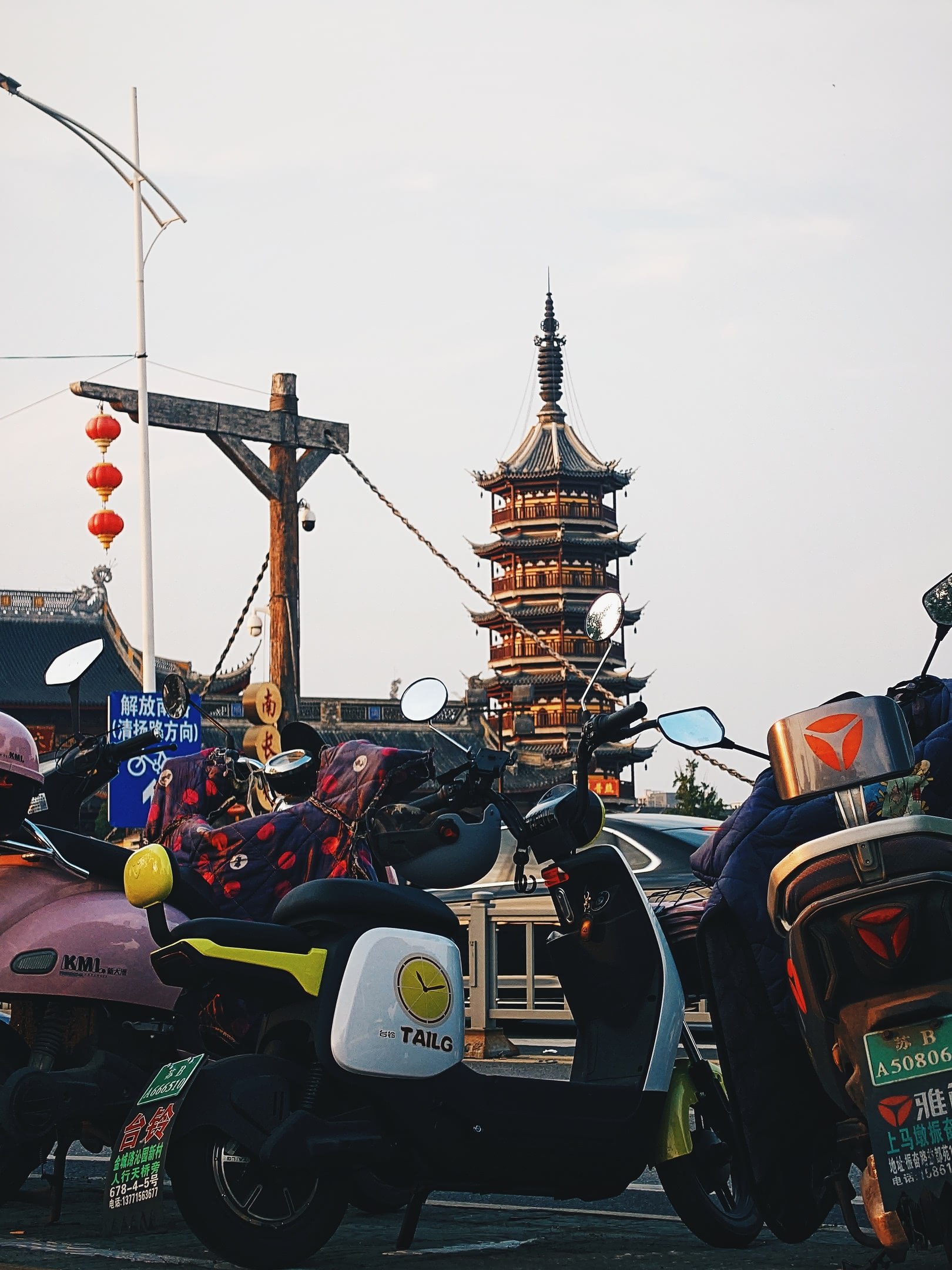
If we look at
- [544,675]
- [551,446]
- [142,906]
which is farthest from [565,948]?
[551,446]

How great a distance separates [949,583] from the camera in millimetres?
4168

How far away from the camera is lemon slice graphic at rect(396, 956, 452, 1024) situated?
13.8 feet

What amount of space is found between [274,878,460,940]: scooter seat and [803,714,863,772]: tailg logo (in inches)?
50.3

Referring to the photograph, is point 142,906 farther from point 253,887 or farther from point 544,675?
point 544,675

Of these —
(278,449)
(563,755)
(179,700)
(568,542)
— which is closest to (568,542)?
(568,542)

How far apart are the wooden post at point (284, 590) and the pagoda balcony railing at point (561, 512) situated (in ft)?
132

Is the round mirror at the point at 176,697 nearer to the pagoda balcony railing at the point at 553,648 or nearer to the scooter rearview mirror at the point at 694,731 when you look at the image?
the scooter rearview mirror at the point at 694,731

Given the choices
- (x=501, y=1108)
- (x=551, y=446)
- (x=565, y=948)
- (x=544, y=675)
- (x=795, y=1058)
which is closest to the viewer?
(x=795, y=1058)

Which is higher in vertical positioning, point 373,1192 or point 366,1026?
point 366,1026

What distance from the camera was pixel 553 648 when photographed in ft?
179

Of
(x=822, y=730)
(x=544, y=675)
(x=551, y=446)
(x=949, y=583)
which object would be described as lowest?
(x=822, y=730)

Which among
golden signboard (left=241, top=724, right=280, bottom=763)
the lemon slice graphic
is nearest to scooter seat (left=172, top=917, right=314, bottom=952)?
the lemon slice graphic

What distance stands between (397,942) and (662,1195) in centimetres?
170

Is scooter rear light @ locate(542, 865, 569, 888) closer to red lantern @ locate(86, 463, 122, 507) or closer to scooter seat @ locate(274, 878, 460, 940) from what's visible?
scooter seat @ locate(274, 878, 460, 940)
